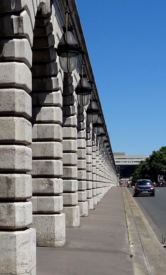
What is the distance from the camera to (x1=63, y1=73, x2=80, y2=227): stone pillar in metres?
16.1

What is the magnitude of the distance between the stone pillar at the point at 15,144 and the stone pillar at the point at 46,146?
345 cm

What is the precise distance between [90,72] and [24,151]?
52.4 feet

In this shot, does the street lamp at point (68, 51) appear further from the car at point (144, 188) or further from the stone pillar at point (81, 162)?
the car at point (144, 188)

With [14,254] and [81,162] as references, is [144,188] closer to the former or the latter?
[81,162]

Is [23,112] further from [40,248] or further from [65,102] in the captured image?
[65,102]

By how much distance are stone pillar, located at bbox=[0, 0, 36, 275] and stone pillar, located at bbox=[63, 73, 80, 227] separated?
699 centimetres

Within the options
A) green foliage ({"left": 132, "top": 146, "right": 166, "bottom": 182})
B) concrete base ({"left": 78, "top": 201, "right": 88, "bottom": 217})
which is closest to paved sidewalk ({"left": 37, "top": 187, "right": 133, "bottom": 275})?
concrete base ({"left": 78, "top": 201, "right": 88, "bottom": 217})

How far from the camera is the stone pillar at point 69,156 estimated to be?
633 inches

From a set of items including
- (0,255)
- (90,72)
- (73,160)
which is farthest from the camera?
(90,72)

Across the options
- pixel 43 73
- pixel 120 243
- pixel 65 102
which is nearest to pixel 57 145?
pixel 43 73

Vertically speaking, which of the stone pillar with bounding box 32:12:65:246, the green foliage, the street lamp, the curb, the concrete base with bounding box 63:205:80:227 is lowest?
the curb

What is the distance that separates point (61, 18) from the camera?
46.8 feet

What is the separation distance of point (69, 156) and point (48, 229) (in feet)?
13.1

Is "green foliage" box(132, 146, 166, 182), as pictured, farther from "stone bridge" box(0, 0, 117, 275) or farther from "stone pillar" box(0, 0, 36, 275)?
"stone pillar" box(0, 0, 36, 275)
